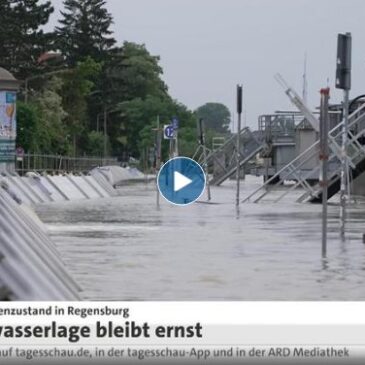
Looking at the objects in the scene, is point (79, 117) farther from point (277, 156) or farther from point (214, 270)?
point (214, 270)

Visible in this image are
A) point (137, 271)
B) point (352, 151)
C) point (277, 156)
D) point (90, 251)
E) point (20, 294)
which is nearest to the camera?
point (20, 294)

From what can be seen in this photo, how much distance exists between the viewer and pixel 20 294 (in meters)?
7.84

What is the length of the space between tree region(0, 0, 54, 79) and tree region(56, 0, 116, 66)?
31170 mm

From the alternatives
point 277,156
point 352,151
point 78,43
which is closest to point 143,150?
point 78,43

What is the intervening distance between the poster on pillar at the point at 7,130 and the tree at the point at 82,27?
9505 cm

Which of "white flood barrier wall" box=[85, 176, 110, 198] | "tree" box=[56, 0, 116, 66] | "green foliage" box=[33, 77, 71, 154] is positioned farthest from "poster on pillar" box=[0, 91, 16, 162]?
"tree" box=[56, 0, 116, 66]

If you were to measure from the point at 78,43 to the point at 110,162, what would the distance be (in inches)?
645

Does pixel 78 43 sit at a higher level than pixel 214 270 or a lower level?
higher

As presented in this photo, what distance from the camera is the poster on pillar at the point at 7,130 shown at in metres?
47.2

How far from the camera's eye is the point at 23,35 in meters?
110

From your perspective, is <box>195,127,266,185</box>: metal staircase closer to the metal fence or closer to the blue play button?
the metal fence

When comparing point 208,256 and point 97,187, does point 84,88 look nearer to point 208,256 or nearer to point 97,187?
point 97,187

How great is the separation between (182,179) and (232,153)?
2306 inches

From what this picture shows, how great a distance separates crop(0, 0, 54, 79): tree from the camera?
10838 centimetres
